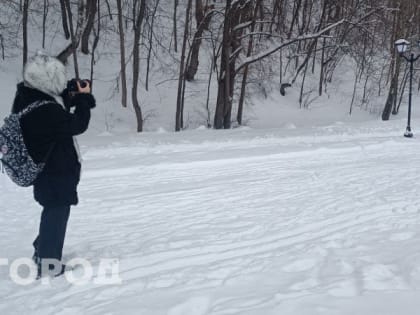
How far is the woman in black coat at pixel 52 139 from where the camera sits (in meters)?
3.33

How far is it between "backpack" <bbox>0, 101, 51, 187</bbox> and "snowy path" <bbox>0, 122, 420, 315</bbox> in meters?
1.02

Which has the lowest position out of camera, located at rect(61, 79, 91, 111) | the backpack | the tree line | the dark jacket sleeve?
the backpack

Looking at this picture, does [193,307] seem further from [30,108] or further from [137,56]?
[137,56]

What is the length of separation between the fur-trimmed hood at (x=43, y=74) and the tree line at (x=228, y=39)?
524 inches

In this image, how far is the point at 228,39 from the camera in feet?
55.0

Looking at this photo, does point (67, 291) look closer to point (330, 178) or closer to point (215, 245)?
point (215, 245)

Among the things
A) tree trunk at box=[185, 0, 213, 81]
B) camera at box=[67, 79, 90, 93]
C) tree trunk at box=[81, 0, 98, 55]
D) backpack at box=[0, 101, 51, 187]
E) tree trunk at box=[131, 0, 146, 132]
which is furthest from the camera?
tree trunk at box=[81, 0, 98, 55]

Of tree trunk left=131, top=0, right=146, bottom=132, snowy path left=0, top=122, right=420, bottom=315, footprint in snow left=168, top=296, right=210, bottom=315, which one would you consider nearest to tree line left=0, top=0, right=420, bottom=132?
tree trunk left=131, top=0, right=146, bottom=132

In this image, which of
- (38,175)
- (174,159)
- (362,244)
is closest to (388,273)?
(362,244)

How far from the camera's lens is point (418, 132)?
1489 cm

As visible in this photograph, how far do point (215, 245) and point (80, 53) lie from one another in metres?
20.4

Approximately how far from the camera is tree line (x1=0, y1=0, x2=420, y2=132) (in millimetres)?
17328

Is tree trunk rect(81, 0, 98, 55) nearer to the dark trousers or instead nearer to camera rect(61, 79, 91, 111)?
camera rect(61, 79, 91, 111)

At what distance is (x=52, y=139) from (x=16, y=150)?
0.28 metres
